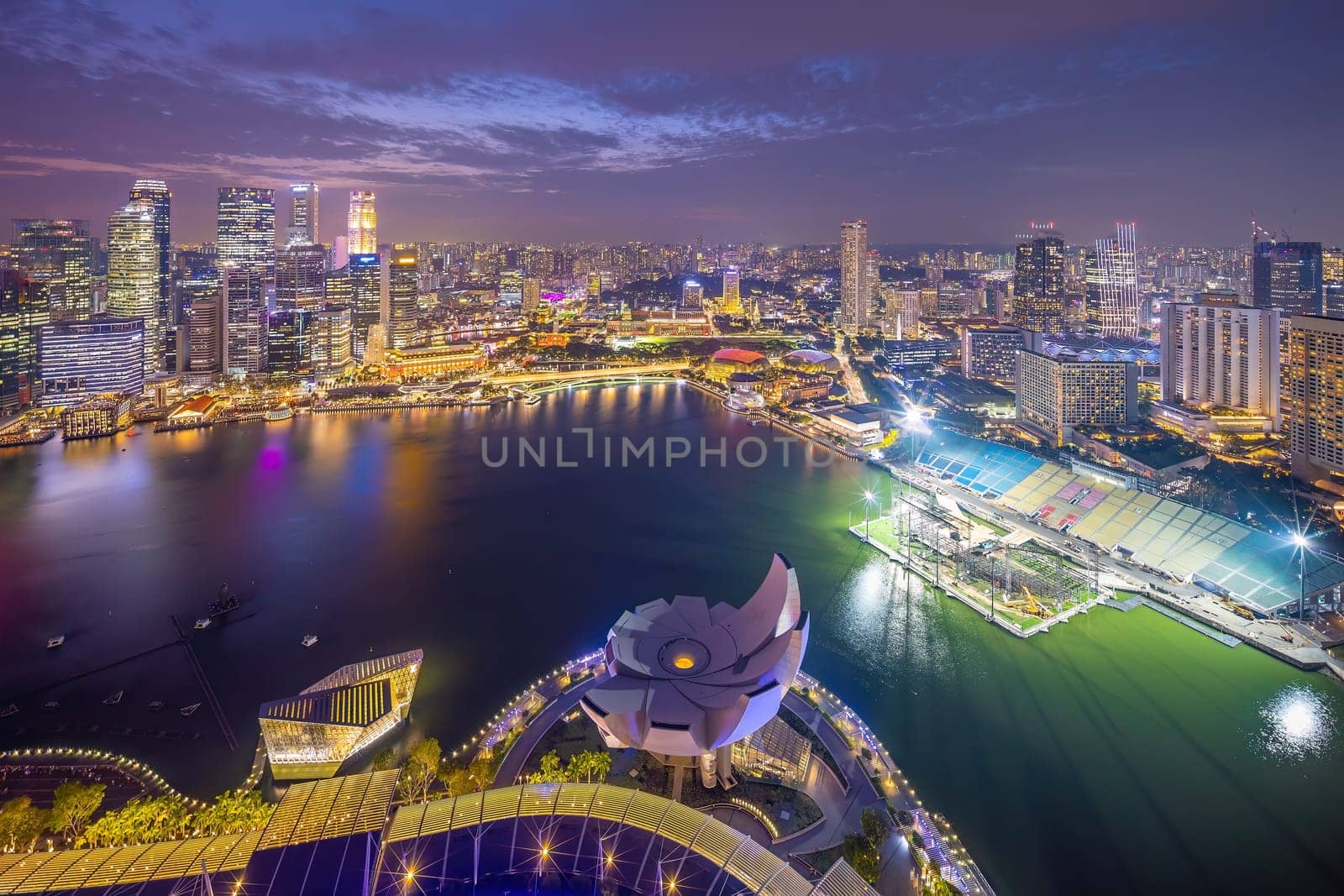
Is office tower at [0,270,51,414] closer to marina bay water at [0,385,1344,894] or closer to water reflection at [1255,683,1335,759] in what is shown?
marina bay water at [0,385,1344,894]

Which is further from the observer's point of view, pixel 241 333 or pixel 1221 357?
pixel 241 333

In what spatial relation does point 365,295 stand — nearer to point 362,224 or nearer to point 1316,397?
point 362,224

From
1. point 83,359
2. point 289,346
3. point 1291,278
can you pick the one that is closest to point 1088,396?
point 1291,278

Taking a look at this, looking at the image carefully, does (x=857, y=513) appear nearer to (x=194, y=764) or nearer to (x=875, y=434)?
(x=875, y=434)

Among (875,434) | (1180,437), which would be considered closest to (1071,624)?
(875,434)

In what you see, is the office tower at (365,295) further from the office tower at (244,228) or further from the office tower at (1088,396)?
the office tower at (1088,396)

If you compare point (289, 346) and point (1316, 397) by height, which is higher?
point (289, 346)

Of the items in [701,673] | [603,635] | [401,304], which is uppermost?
[401,304]

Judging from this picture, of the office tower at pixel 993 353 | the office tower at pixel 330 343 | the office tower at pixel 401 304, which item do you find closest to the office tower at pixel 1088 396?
the office tower at pixel 993 353
